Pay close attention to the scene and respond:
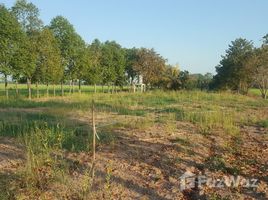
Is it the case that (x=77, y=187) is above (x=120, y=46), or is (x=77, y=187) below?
below

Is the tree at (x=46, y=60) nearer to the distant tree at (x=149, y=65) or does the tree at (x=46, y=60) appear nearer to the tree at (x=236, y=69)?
the distant tree at (x=149, y=65)

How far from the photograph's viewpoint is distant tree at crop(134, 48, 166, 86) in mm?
52906

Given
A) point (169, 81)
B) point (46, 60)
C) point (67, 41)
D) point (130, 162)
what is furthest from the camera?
point (169, 81)

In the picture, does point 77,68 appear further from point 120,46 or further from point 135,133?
point 135,133

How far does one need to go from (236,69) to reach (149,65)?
13.2 m

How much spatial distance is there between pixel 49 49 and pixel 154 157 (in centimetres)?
2894

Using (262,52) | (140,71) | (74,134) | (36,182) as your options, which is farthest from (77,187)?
(140,71)

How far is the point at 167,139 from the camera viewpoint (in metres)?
8.78

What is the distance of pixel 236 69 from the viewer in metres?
51.1

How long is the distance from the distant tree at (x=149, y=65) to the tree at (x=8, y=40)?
83.6 ft

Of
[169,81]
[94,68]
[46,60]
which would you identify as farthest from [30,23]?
[169,81]

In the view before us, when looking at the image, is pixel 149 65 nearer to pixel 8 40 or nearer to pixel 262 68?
pixel 262 68

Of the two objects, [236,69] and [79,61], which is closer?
[79,61]

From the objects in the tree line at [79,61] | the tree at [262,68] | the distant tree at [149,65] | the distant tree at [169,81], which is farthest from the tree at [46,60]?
the tree at [262,68]
